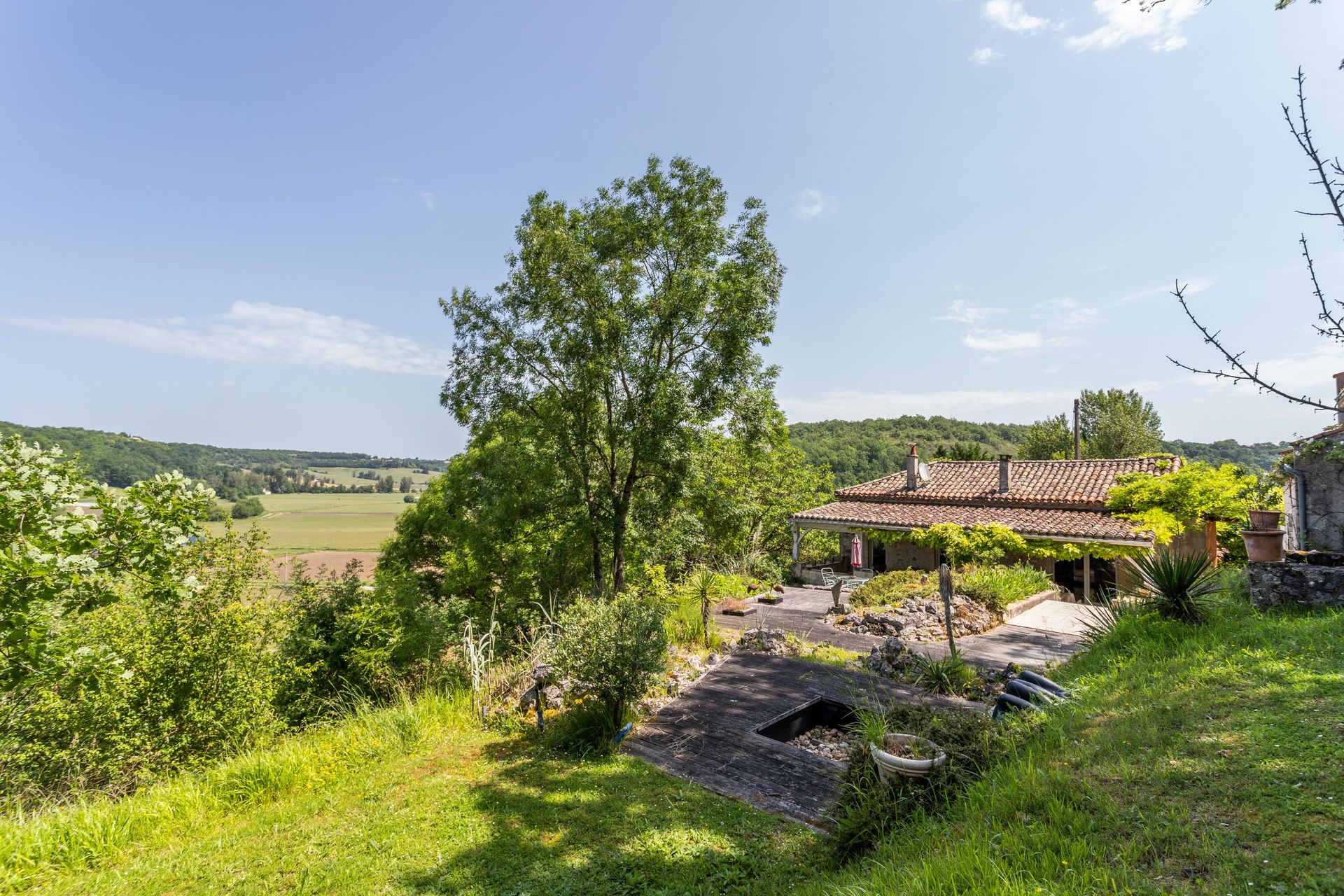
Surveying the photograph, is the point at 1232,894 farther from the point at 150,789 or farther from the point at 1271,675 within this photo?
the point at 150,789

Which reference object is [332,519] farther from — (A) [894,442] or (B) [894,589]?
(A) [894,442]

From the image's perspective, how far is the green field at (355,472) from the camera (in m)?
60.9

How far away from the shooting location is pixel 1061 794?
2994mm

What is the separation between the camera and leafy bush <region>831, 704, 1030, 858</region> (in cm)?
344

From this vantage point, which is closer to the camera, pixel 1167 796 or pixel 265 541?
pixel 1167 796

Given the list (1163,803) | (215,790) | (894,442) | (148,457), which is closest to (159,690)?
(215,790)

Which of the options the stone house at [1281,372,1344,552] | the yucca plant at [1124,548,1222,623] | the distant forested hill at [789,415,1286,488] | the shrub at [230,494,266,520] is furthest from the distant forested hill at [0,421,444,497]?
the distant forested hill at [789,415,1286,488]

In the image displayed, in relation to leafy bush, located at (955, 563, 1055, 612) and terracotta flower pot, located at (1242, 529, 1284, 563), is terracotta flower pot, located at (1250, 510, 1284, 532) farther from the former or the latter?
leafy bush, located at (955, 563, 1055, 612)

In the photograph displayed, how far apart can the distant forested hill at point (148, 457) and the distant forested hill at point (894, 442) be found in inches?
1057

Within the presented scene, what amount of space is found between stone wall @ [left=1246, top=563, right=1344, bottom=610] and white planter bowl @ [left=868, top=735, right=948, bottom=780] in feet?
19.5

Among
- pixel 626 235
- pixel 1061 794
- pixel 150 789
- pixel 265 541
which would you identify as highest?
pixel 626 235

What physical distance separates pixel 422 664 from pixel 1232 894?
26.1 ft

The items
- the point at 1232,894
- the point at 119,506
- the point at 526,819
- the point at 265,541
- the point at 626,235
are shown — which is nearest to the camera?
the point at 1232,894

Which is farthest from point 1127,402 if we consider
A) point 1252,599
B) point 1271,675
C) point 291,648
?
point 291,648
